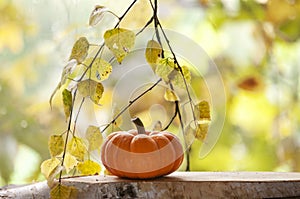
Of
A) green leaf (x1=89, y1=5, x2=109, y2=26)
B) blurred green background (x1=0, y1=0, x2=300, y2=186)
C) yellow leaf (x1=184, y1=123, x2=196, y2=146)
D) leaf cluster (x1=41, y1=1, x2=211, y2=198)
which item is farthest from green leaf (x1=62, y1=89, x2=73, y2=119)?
blurred green background (x1=0, y1=0, x2=300, y2=186)

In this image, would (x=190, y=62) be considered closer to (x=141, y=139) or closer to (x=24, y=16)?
(x=141, y=139)

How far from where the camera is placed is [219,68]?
1487 millimetres

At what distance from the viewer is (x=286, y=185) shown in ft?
2.65

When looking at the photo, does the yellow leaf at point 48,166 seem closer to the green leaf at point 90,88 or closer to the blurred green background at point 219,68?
the green leaf at point 90,88

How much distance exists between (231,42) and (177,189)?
2.72 ft

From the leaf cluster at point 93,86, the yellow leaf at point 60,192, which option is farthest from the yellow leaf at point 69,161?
the yellow leaf at point 60,192

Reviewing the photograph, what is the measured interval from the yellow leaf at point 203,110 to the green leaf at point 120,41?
15 centimetres

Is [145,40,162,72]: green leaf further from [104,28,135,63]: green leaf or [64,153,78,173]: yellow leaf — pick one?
[64,153,78,173]: yellow leaf

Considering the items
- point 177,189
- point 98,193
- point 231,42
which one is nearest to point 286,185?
point 177,189

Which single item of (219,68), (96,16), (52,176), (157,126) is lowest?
(219,68)

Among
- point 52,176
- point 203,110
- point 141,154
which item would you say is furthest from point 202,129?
point 52,176

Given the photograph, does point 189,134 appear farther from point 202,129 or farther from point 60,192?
point 60,192

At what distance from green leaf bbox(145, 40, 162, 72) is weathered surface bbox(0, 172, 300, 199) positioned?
0.57ft

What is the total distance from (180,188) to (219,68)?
0.74m
